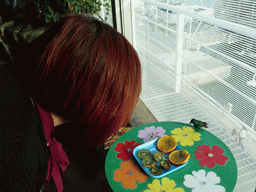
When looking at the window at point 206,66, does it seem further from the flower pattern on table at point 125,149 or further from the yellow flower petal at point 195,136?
the flower pattern on table at point 125,149

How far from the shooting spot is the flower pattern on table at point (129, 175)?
0.97 metres

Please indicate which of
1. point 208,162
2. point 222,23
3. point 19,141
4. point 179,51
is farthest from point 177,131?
point 179,51

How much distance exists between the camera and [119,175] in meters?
1.02

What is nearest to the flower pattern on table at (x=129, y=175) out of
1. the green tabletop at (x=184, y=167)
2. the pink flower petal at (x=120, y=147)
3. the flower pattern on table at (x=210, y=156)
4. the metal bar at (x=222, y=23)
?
the green tabletop at (x=184, y=167)

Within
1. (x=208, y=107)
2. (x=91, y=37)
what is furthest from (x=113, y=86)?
(x=208, y=107)

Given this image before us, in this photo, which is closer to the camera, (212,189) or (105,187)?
(212,189)

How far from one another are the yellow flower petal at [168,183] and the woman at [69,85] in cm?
45

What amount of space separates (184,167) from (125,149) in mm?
336

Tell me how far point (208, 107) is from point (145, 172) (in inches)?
47.2

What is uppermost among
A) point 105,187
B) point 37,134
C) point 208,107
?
point 37,134

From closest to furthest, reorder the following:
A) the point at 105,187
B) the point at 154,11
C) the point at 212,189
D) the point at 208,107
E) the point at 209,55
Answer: the point at 212,189
the point at 105,187
the point at 209,55
the point at 208,107
the point at 154,11

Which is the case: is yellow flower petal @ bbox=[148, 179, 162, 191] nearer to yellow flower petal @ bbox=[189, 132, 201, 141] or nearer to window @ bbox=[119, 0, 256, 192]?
yellow flower petal @ bbox=[189, 132, 201, 141]

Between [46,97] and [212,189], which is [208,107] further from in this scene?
[46,97]

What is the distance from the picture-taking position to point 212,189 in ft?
2.97
